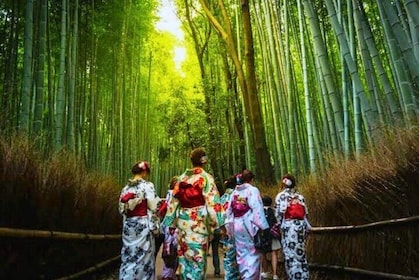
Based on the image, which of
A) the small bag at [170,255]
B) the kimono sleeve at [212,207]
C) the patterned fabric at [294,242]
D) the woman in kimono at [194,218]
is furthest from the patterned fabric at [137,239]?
the patterned fabric at [294,242]

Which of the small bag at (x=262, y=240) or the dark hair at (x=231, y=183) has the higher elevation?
the dark hair at (x=231, y=183)

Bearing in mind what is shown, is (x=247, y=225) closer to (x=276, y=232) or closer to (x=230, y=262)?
(x=230, y=262)

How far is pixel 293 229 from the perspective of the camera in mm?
4781

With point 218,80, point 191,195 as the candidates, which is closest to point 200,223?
point 191,195

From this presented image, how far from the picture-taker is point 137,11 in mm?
12398

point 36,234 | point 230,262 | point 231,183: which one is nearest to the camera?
point 36,234

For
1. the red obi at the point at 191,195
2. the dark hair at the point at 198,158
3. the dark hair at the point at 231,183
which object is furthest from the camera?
the dark hair at the point at 231,183

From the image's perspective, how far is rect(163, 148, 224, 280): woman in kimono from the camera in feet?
11.1

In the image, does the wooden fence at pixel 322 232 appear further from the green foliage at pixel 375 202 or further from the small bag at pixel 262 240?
the small bag at pixel 262 240

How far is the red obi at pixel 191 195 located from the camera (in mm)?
A: 3494

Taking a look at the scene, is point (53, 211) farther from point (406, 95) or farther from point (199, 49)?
point (199, 49)

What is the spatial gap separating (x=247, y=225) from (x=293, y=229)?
30.2 inches

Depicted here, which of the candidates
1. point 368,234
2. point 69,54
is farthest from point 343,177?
point 69,54

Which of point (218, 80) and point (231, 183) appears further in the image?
point (218, 80)
